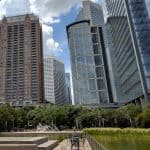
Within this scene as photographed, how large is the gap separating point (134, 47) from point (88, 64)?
8931 cm

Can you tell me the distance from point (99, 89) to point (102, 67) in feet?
51.4

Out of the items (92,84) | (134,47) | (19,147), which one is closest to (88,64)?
(92,84)

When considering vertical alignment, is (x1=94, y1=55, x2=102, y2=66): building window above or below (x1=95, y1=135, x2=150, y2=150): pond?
above

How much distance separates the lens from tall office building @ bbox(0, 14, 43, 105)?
488 feet

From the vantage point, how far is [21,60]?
518ft

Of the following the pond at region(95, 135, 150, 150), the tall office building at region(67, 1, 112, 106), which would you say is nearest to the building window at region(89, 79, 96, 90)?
the tall office building at region(67, 1, 112, 106)

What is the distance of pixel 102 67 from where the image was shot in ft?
557

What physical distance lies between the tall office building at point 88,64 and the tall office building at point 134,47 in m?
59.3

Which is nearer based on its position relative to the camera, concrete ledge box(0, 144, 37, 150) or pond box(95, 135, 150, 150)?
concrete ledge box(0, 144, 37, 150)

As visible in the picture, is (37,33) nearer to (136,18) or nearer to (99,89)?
(99,89)

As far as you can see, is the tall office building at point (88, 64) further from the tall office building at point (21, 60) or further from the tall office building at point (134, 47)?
the tall office building at point (134, 47)

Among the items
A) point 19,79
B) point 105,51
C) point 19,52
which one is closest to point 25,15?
point 19,52

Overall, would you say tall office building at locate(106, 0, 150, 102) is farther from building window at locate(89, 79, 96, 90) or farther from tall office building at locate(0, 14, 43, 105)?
tall office building at locate(0, 14, 43, 105)

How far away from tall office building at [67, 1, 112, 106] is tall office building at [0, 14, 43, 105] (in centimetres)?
2545
